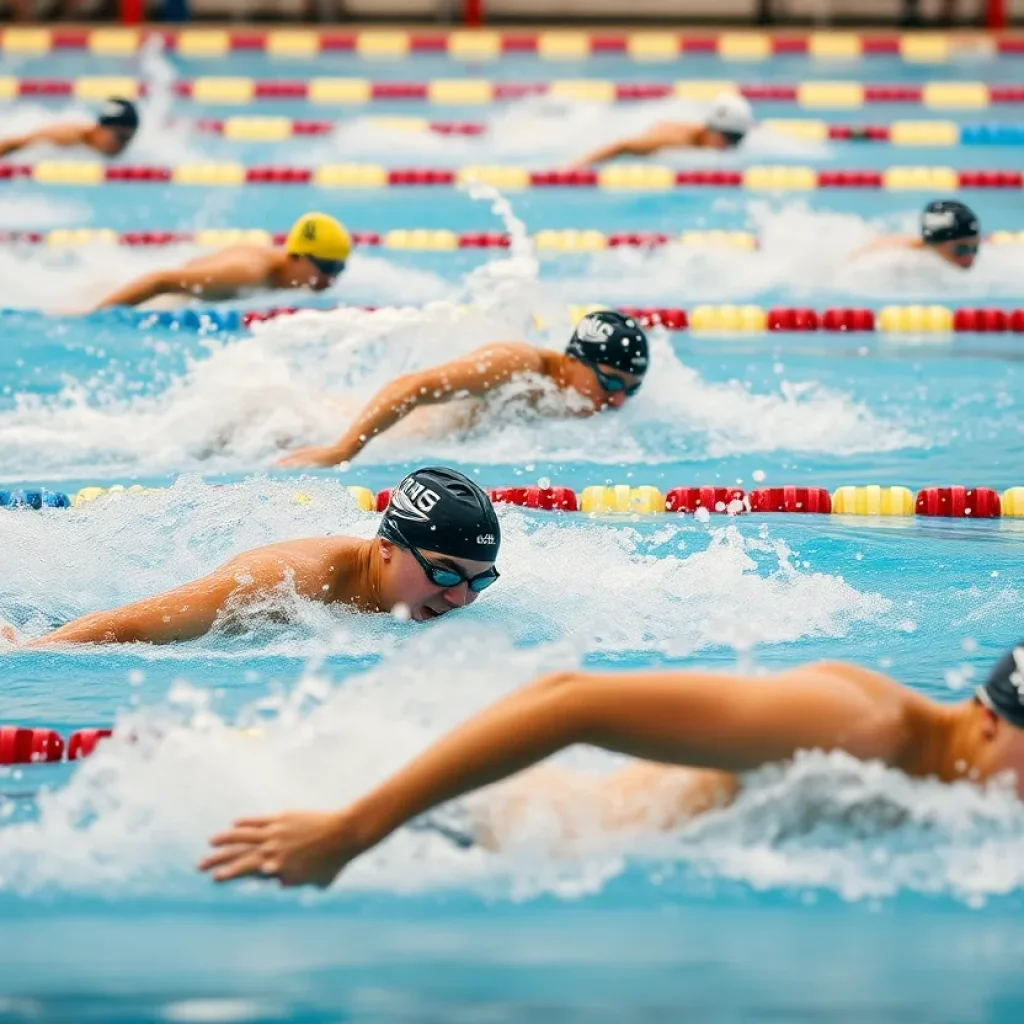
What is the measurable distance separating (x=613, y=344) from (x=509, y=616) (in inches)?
68.2

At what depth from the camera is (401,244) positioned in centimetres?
934

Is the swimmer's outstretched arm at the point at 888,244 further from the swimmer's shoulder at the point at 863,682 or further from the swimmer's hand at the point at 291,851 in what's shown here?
the swimmer's hand at the point at 291,851

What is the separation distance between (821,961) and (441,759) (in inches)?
26.9

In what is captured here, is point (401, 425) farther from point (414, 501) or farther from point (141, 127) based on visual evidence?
point (141, 127)

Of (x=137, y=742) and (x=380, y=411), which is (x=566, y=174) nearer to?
(x=380, y=411)

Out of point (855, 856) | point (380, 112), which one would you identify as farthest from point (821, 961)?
point (380, 112)

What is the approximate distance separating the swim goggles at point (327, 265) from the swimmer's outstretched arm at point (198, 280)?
0.23 meters

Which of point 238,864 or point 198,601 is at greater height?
point 198,601

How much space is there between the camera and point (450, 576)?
4129mm

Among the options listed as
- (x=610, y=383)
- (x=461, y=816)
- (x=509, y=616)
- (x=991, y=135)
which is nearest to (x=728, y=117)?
(x=991, y=135)

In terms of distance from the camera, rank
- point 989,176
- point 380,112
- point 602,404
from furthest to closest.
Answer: point 380,112, point 989,176, point 602,404

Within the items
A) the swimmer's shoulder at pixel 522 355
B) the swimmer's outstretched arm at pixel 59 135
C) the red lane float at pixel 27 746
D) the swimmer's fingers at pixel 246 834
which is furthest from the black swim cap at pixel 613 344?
the swimmer's outstretched arm at pixel 59 135

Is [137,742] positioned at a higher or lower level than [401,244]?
lower

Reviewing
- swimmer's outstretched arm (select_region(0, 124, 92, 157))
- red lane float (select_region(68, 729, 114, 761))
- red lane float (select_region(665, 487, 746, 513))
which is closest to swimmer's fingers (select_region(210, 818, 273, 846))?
red lane float (select_region(68, 729, 114, 761))
